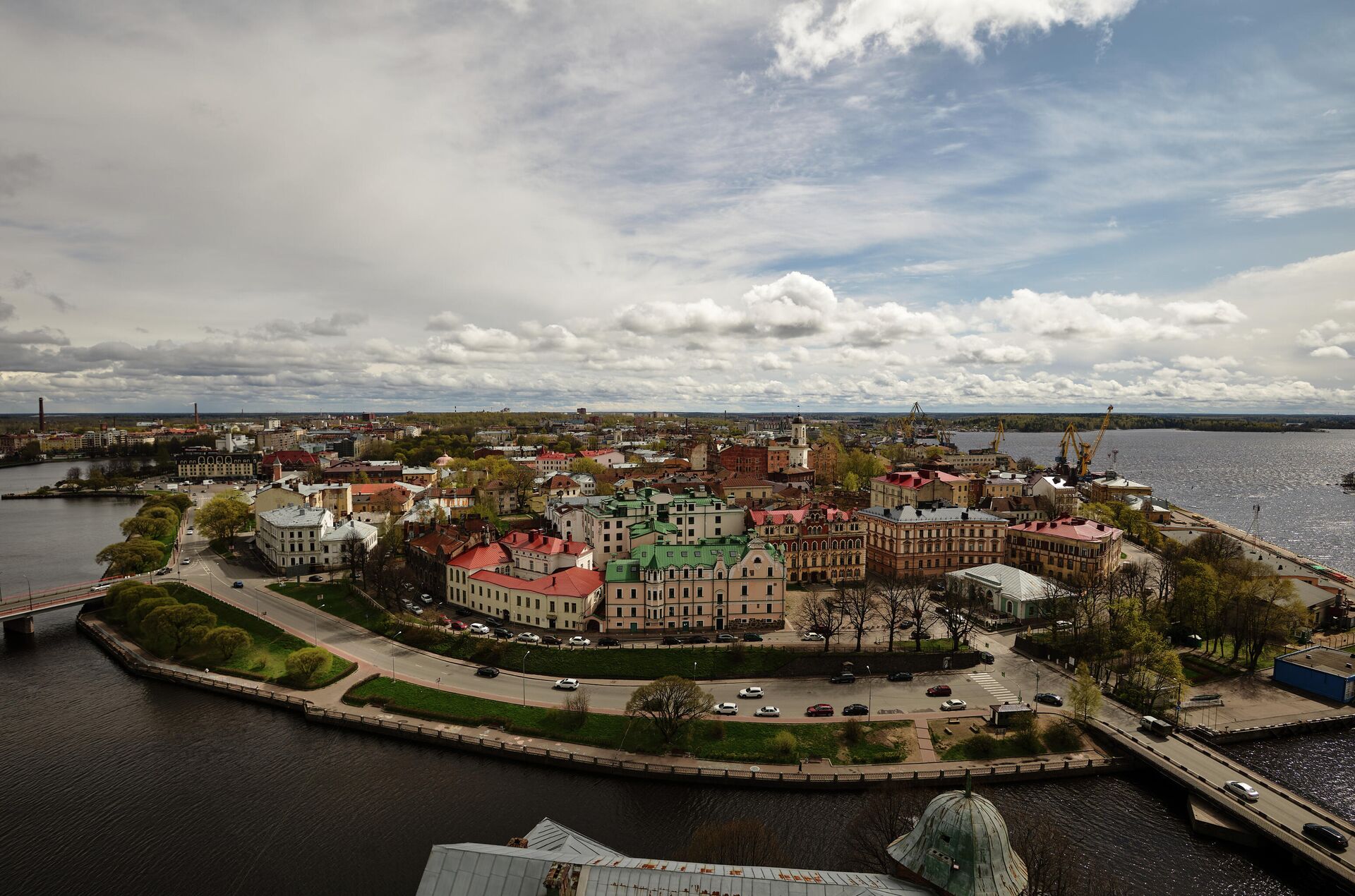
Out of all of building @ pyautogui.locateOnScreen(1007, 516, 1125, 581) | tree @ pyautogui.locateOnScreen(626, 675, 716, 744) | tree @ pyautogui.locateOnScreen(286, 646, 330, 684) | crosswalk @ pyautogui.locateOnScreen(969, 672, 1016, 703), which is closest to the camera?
tree @ pyautogui.locateOnScreen(626, 675, 716, 744)

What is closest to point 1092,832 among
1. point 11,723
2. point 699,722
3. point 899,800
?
point 899,800

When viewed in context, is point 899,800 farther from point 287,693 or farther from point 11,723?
point 11,723

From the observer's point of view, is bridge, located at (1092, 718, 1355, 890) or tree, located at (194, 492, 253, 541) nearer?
bridge, located at (1092, 718, 1355, 890)

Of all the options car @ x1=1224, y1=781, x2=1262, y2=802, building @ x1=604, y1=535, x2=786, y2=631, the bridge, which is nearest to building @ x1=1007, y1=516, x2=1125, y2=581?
the bridge

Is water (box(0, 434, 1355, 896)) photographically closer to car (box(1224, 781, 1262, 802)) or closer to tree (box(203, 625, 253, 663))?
car (box(1224, 781, 1262, 802))

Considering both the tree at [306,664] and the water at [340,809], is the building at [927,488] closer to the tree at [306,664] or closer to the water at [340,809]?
the water at [340,809]

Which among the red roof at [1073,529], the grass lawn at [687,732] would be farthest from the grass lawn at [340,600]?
the red roof at [1073,529]
